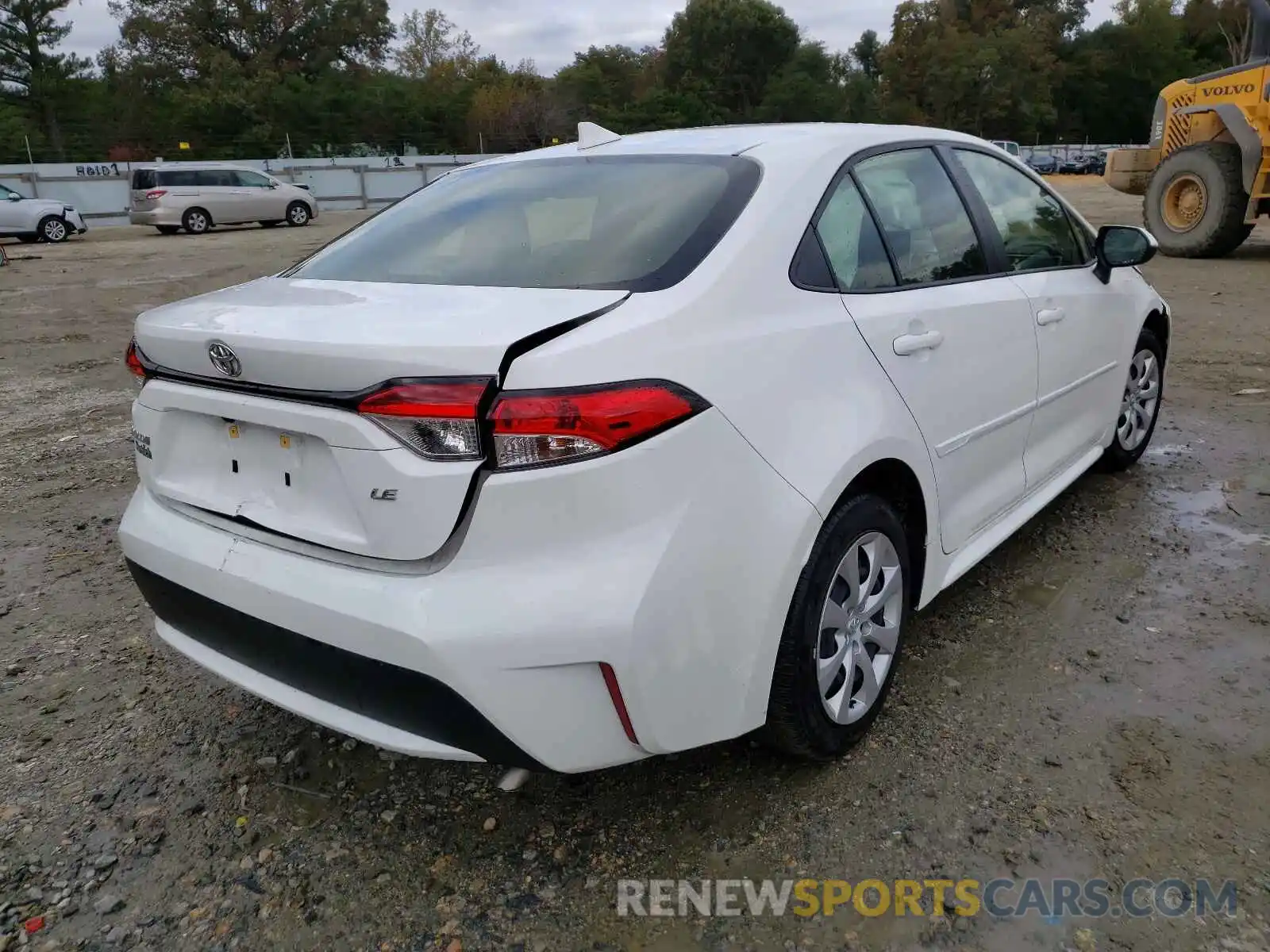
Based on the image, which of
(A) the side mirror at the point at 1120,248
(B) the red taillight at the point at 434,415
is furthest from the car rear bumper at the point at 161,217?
(B) the red taillight at the point at 434,415

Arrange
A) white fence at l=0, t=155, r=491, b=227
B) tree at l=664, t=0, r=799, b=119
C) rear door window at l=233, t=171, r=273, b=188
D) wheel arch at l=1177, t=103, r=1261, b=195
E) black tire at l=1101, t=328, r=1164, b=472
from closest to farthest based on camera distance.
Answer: black tire at l=1101, t=328, r=1164, b=472 → wheel arch at l=1177, t=103, r=1261, b=195 → rear door window at l=233, t=171, r=273, b=188 → white fence at l=0, t=155, r=491, b=227 → tree at l=664, t=0, r=799, b=119

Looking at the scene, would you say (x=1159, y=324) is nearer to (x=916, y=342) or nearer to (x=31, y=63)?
(x=916, y=342)

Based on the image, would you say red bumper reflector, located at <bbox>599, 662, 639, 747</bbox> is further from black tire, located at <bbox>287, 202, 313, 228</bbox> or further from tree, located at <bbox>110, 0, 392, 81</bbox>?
tree, located at <bbox>110, 0, 392, 81</bbox>

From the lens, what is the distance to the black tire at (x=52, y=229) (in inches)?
843

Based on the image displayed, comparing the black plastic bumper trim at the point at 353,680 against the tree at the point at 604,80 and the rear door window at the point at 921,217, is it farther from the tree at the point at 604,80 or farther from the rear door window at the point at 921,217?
the tree at the point at 604,80

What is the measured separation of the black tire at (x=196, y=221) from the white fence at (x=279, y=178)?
4.85m

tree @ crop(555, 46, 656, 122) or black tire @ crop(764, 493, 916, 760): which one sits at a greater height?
tree @ crop(555, 46, 656, 122)

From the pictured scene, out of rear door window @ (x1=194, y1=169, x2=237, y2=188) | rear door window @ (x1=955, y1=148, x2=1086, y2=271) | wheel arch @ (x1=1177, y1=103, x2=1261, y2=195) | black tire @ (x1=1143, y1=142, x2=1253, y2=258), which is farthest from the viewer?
rear door window @ (x1=194, y1=169, x2=237, y2=188)

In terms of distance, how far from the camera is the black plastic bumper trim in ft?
6.08

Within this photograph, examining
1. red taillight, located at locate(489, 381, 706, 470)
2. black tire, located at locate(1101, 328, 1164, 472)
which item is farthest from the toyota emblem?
black tire, located at locate(1101, 328, 1164, 472)

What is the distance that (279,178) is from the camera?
1242 inches

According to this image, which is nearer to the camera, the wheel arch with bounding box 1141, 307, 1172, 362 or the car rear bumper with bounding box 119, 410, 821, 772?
the car rear bumper with bounding box 119, 410, 821, 772

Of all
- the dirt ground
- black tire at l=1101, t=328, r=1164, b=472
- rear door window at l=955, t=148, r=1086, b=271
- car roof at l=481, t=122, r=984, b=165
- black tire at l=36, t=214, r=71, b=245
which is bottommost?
black tire at l=36, t=214, r=71, b=245

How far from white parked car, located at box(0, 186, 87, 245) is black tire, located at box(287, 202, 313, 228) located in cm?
468
